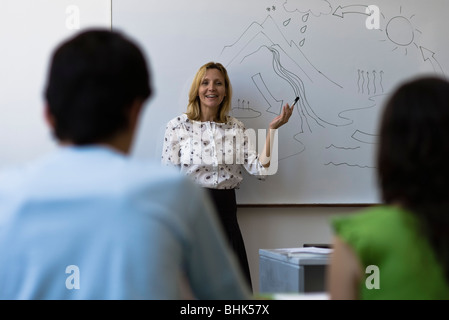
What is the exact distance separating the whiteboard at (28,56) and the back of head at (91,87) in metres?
2.82

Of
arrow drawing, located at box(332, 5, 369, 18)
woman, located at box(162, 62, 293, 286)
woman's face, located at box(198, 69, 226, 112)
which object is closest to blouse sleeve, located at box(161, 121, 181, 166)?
woman, located at box(162, 62, 293, 286)

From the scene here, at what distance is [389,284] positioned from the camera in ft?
3.47

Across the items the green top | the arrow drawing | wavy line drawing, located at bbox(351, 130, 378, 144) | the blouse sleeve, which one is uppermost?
the arrow drawing

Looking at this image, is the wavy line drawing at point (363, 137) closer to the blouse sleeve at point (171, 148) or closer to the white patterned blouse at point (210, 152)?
the white patterned blouse at point (210, 152)

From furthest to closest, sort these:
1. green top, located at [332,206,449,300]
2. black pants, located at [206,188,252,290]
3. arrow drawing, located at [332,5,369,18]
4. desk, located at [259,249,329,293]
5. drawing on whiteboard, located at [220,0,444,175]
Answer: arrow drawing, located at [332,5,369,18]
drawing on whiteboard, located at [220,0,444,175]
black pants, located at [206,188,252,290]
desk, located at [259,249,329,293]
green top, located at [332,206,449,300]

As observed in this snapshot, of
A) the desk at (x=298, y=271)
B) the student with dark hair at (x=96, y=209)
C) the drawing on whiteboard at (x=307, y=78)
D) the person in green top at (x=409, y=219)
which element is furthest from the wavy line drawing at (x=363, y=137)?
the student with dark hair at (x=96, y=209)

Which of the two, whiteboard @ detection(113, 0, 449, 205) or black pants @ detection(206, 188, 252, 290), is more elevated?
whiteboard @ detection(113, 0, 449, 205)

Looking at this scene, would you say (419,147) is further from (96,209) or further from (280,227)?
(280,227)

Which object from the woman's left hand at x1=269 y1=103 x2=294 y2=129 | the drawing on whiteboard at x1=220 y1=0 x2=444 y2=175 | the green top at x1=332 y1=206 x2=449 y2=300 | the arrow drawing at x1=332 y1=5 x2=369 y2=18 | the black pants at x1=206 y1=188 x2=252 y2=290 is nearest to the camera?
the green top at x1=332 y1=206 x2=449 y2=300

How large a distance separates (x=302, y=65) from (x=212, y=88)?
0.63 metres

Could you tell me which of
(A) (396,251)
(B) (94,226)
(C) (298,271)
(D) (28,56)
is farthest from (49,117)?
(D) (28,56)

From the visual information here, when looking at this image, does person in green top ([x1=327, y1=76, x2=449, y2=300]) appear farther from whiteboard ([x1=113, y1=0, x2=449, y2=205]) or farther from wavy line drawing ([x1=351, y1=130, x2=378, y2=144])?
wavy line drawing ([x1=351, y1=130, x2=378, y2=144])

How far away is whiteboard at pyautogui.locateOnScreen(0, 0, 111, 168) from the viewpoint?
144 inches

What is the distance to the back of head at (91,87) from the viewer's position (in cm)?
93
